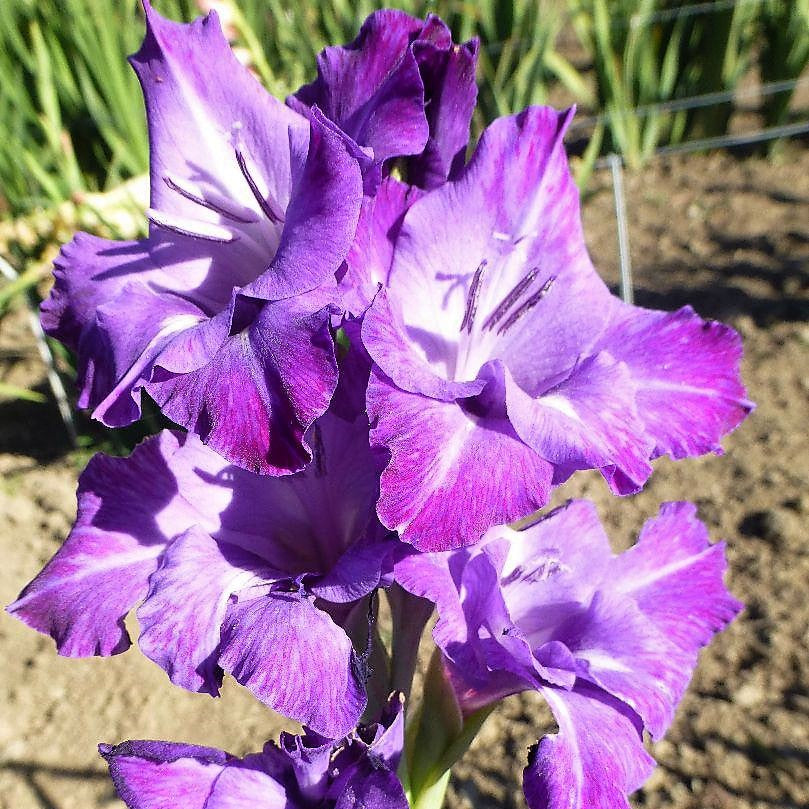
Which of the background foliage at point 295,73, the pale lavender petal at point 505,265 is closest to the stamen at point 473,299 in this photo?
the pale lavender petal at point 505,265

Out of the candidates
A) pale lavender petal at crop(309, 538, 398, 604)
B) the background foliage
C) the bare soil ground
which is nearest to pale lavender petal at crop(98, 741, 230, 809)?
pale lavender petal at crop(309, 538, 398, 604)

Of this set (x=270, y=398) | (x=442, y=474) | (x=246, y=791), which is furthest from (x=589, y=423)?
(x=246, y=791)

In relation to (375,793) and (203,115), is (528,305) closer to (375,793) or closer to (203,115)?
(203,115)

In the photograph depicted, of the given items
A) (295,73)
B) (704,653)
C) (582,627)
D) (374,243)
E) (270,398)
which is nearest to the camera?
(270,398)

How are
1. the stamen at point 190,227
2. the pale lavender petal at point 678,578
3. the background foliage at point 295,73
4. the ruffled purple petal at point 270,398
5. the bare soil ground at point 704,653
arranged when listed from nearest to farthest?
1. the ruffled purple petal at point 270,398
2. the stamen at point 190,227
3. the pale lavender petal at point 678,578
4. the bare soil ground at point 704,653
5. the background foliage at point 295,73

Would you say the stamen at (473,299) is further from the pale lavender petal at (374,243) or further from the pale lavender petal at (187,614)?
the pale lavender petal at (187,614)

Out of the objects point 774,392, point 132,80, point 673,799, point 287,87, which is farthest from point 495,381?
point 132,80

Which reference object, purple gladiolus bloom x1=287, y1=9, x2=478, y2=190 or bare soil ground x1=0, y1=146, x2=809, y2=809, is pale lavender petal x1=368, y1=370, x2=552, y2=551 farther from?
bare soil ground x1=0, y1=146, x2=809, y2=809
